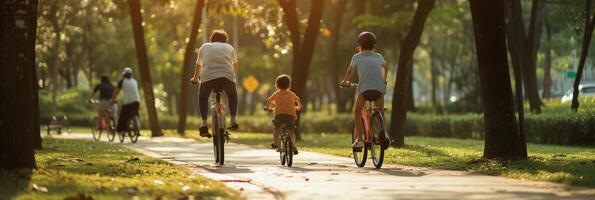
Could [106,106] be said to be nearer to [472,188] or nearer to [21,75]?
[21,75]

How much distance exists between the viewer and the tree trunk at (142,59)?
34406 millimetres

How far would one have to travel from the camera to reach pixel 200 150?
23.3m

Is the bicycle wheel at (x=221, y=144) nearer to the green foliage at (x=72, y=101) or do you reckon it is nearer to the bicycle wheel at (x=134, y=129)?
the bicycle wheel at (x=134, y=129)

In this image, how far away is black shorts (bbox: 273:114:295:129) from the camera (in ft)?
55.6

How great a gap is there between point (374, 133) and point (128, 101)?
13.9 metres

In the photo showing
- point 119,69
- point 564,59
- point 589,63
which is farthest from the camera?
point 564,59

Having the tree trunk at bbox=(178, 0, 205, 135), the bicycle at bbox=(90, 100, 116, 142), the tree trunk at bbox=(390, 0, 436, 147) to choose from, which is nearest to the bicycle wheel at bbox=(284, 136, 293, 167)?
the tree trunk at bbox=(390, 0, 436, 147)

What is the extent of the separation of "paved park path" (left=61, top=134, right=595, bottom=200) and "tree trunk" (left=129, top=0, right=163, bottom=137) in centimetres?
1702

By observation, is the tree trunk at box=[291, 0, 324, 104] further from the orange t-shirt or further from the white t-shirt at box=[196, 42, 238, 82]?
the white t-shirt at box=[196, 42, 238, 82]

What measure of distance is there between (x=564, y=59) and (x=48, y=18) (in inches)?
1601

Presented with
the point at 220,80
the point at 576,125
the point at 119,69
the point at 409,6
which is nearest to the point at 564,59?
the point at 119,69

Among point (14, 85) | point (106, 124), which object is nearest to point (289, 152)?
point (14, 85)

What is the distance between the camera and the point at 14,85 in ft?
42.7

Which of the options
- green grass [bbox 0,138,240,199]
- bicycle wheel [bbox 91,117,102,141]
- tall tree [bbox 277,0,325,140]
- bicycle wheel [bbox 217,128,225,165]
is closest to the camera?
green grass [bbox 0,138,240,199]
